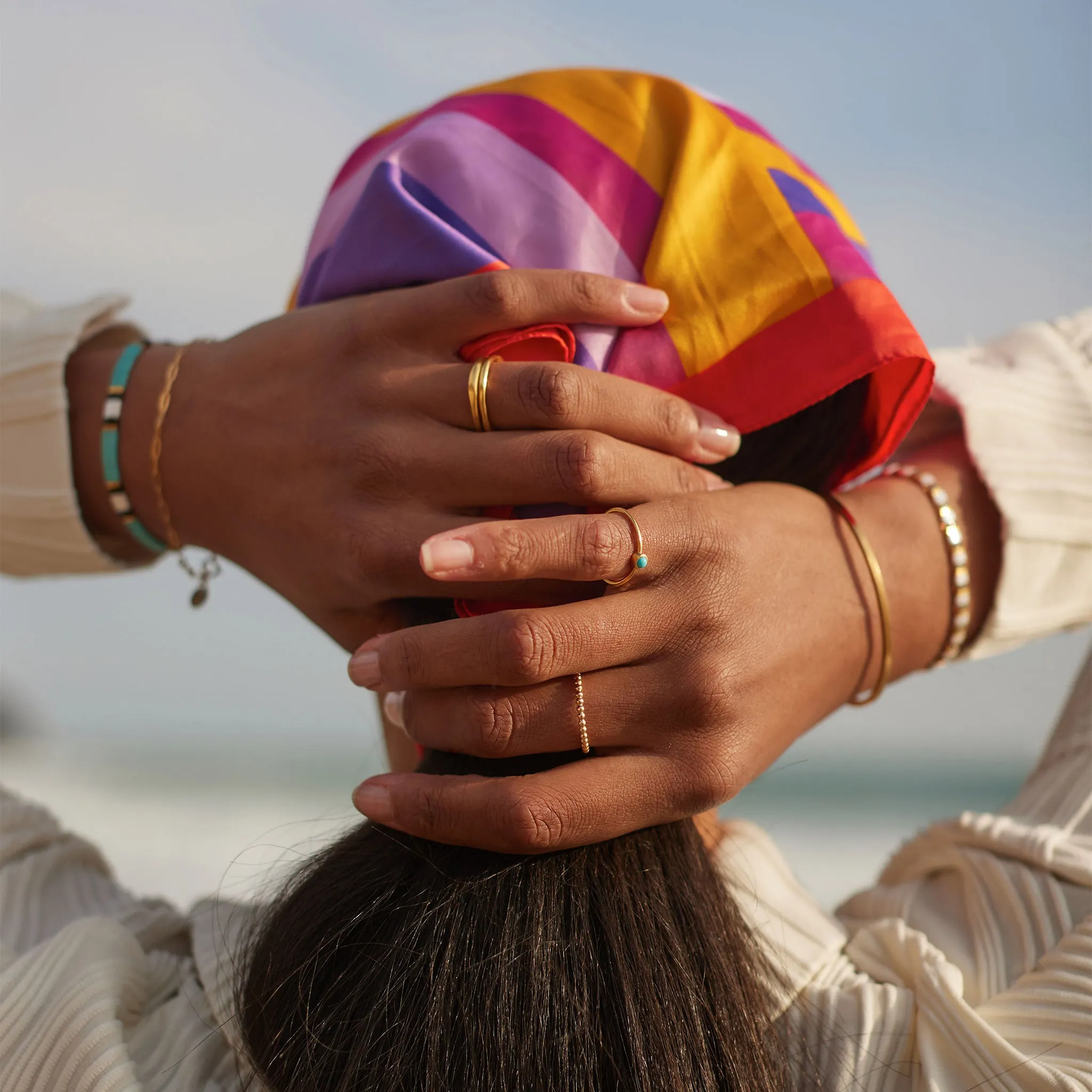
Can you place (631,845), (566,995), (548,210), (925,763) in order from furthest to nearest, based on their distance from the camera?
1. (925,763)
2. (548,210)
3. (631,845)
4. (566,995)

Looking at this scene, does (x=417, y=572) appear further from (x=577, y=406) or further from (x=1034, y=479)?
(x=1034, y=479)

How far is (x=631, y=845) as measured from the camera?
0.88m

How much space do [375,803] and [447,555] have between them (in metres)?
0.25

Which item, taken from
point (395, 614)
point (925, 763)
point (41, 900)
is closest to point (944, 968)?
point (395, 614)

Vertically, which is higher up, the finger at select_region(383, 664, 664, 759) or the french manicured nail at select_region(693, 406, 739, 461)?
the french manicured nail at select_region(693, 406, 739, 461)

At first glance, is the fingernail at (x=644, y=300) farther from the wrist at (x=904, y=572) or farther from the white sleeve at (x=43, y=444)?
the white sleeve at (x=43, y=444)

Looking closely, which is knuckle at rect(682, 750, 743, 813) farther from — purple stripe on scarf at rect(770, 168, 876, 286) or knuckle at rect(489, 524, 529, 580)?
purple stripe on scarf at rect(770, 168, 876, 286)

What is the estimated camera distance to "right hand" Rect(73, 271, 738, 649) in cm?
88

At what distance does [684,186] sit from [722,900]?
0.73 meters

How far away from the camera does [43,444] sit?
3.96ft

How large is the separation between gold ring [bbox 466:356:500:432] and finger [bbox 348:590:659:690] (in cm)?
20

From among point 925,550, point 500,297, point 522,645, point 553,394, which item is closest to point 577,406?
point 553,394

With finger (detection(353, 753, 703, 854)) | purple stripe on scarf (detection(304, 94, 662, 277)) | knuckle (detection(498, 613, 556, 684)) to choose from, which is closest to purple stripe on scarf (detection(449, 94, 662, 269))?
purple stripe on scarf (detection(304, 94, 662, 277))

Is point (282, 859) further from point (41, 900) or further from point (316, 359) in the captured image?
point (316, 359)
